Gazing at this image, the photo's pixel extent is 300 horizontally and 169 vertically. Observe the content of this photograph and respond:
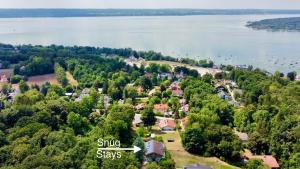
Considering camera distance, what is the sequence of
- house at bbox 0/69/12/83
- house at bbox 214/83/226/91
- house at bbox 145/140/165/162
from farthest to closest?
1. house at bbox 0/69/12/83
2. house at bbox 214/83/226/91
3. house at bbox 145/140/165/162

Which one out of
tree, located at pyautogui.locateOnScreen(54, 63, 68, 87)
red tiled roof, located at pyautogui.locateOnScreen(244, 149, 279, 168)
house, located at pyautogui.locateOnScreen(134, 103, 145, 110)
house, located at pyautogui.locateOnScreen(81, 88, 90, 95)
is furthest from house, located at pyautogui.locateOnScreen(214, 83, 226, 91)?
red tiled roof, located at pyautogui.locateOnScreen(244, 149, 279, 168)

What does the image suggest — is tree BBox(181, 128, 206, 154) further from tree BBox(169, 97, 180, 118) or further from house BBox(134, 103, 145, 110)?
house BBox(134, 103, 145, 110)

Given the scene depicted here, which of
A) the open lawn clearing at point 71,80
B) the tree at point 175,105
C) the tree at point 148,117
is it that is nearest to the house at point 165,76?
the open lawn clearing at point 71,80

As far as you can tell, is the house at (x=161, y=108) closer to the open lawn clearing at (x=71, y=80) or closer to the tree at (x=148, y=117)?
the tree at (x=148, y=117)

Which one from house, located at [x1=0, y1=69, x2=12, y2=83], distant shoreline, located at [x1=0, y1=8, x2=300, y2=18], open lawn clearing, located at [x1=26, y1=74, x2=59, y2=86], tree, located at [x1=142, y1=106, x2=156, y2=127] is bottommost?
open lawn clearing, located at [x1=26, y1=74, x2=59, y2=86]

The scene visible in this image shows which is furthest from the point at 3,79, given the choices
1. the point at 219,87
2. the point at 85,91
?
the point at 219,87

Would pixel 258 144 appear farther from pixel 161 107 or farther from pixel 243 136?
pixel 161 107
